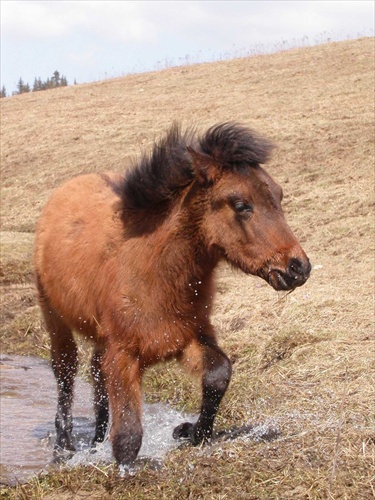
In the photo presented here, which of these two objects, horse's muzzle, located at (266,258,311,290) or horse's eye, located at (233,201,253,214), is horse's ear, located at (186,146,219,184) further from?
horse's muzzle, located at (266,258,311,290)

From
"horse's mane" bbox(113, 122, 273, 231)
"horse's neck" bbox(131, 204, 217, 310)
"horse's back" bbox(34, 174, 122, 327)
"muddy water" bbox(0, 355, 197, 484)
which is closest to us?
"horse's mane" bbox(113, 122, 273, 231)

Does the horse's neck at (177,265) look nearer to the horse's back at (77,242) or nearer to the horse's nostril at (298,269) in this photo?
the horse's back at (77,242)

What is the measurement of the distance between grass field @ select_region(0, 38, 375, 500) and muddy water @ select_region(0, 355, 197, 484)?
0.36m

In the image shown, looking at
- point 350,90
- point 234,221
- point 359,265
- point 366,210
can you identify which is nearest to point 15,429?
point 234,221

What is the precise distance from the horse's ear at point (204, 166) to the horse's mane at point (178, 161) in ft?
0.09

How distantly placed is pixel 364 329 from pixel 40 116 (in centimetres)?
2057

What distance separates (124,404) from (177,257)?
1025 millimetres

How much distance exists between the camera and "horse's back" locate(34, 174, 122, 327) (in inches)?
241

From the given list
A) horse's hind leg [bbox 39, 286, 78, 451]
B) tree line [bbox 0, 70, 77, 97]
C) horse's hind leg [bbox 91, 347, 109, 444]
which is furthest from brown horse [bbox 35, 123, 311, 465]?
tree line [bbox 0, 70, 77, 97]

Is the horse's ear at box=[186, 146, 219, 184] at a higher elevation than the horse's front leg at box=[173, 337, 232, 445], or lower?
higher

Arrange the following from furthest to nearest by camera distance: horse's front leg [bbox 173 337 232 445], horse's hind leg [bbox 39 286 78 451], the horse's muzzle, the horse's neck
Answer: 1. horse's hind leg [bbox 39 286 78 451]
2. horse's front leg [bbox 173 337 232 445]
3. the horse's neck
4. the horse's muzzle

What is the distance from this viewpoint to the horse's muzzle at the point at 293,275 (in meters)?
5.03

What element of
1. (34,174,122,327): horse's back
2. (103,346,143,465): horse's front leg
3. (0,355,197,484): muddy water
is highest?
(34,174,122,327): horse's back

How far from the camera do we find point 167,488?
Answer: 5.16m
